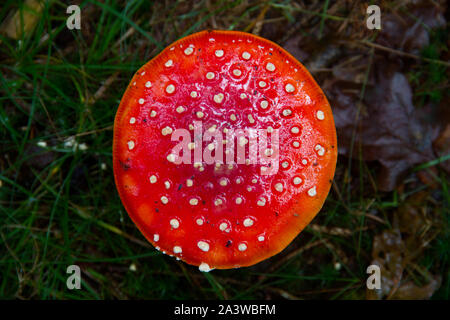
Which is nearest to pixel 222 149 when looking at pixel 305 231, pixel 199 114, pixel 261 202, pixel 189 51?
pixel 199 114

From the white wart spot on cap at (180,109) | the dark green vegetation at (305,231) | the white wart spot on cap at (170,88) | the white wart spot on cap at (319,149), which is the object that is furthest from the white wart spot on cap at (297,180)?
the dark green vegetation at (305,231)

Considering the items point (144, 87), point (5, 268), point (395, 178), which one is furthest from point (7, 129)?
point (395, 178)

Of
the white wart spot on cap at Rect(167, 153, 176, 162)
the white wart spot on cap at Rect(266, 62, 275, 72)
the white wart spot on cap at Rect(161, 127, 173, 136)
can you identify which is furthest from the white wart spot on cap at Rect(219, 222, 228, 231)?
the white wart spot on cap at Rect(266, 62, 275, 72)

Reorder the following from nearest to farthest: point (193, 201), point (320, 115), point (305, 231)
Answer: point (193, 201) < point (320, 115) < point (305, 231)

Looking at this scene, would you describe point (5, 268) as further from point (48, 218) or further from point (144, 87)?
point (144, 87)

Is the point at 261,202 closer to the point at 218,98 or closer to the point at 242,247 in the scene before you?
the point at 242,247

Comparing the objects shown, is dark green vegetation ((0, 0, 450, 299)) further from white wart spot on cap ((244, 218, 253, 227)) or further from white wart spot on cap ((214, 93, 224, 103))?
white wart spot on cap ((214, 93, 224, 103))

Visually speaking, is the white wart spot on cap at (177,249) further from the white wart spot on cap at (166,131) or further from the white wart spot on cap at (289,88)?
the white wart spot on cap at (289,88)
